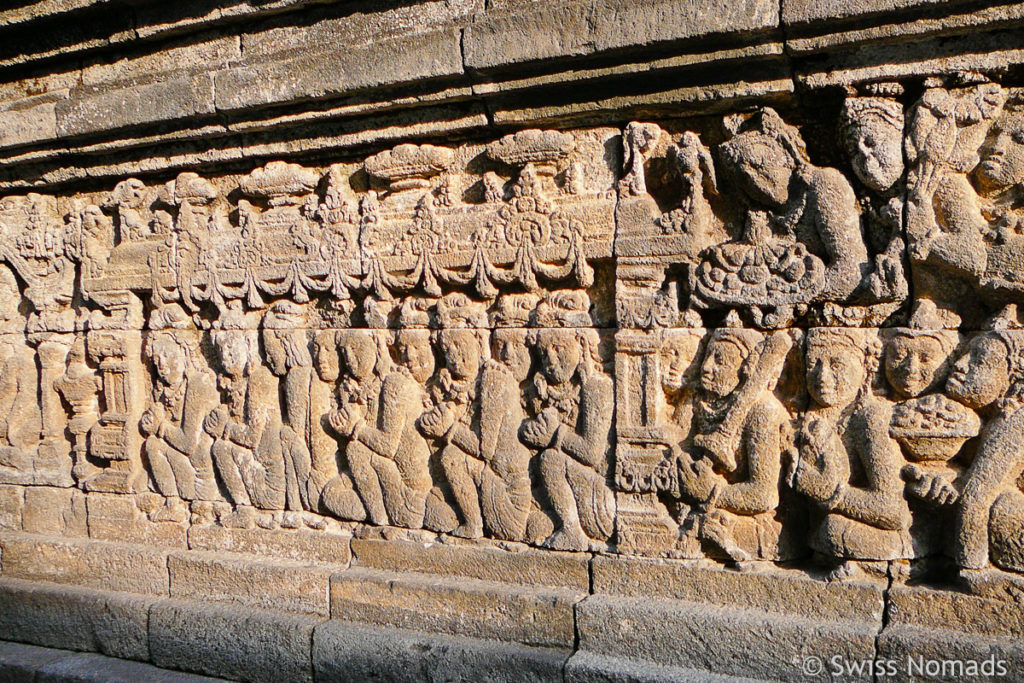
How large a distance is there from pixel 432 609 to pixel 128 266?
2.63m

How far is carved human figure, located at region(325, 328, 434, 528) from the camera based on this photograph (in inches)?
167

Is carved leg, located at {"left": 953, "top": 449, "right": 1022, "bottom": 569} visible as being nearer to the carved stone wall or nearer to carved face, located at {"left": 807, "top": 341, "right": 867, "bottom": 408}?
the carved stone wall

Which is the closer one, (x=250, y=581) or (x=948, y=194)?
(x=948, y=194)

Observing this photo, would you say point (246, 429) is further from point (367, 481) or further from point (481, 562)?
point (481, 562)

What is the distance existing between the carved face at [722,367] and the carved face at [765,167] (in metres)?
0.64

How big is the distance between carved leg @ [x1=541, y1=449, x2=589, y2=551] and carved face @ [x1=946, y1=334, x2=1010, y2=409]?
5.30 ft

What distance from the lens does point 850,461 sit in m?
3.45

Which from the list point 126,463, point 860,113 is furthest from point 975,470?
point 126,463

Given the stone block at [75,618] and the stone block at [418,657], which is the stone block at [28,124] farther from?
the stone block at [418,657]

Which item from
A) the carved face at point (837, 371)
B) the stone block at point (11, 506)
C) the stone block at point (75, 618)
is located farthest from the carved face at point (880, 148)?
the stone block at point (11, 506)

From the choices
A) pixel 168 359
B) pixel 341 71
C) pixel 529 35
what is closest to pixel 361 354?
pixel 168 359

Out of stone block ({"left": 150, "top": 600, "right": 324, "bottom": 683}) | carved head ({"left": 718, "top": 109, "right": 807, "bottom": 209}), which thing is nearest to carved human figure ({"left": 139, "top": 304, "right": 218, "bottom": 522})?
stone block ({"left": 150, "top": 600, "right": 324, "bottom": 683})

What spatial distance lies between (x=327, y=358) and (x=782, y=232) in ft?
7.59

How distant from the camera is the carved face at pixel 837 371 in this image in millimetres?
3402
